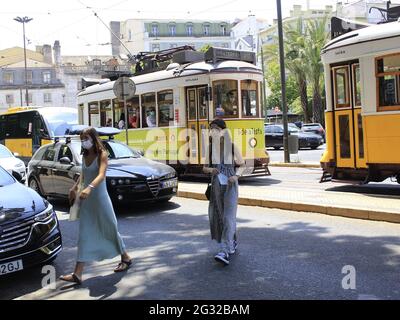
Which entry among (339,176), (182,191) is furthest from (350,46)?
(182,191)

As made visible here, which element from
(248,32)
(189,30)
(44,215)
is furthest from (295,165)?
(189,30)

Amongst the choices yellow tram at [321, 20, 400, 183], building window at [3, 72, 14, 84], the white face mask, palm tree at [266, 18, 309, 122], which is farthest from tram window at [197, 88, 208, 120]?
building window at [3, 72, 14, 84]

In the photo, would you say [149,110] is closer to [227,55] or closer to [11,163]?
[227,55]

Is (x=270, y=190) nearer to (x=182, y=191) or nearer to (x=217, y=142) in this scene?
(x=182, y=191)

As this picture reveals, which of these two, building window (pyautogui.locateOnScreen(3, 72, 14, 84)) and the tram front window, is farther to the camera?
building window (pyautogui.locateOnScreen(3, 72, 14, 84))

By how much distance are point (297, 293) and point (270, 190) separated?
266 inches

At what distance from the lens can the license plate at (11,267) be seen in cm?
555

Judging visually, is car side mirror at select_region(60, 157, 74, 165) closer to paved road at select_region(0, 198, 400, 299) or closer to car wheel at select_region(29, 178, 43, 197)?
car wheel at select_region(29, 178, 43, 197)

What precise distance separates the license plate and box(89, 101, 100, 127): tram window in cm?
1371

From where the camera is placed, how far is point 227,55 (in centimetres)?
1506

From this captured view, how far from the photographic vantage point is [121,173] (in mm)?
10180

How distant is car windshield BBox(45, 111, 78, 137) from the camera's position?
2206cm

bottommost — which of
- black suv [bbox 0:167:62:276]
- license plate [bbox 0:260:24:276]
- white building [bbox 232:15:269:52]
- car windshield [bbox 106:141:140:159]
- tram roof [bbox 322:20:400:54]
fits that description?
license plate [bbox 0:260:24:276]
